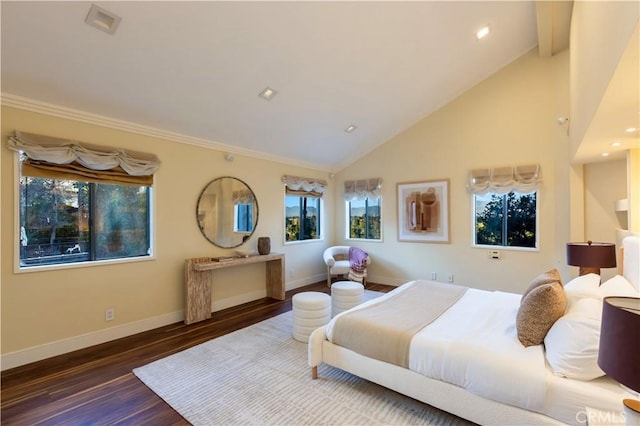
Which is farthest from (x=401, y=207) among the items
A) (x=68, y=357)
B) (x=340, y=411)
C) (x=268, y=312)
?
(x=68, y=357)

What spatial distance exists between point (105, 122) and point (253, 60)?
1868mm

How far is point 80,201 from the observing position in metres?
3.22

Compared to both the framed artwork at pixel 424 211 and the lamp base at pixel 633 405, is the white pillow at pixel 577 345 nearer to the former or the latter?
the lamp base at pixel 633 405

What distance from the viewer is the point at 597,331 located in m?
1.56

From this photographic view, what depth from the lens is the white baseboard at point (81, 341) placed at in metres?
2.75

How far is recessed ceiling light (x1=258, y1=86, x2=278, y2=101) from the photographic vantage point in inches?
144

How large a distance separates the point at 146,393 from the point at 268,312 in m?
2.06

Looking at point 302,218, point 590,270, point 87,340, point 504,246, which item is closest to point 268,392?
point 87,340

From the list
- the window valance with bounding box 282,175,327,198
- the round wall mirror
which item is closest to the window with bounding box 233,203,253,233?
the round wall mirror

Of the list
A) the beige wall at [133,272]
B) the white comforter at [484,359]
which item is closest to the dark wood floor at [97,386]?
the beige wall at [133,272]

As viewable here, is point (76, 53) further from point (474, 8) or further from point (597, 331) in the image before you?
point (597, 331)

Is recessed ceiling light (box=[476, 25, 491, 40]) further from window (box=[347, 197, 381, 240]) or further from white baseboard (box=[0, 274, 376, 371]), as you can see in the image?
white baseboard (box=[0, 274, 376, 371])

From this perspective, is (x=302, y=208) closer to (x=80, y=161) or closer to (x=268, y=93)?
(x=268, y=93)

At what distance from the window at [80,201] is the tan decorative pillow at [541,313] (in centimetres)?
406
